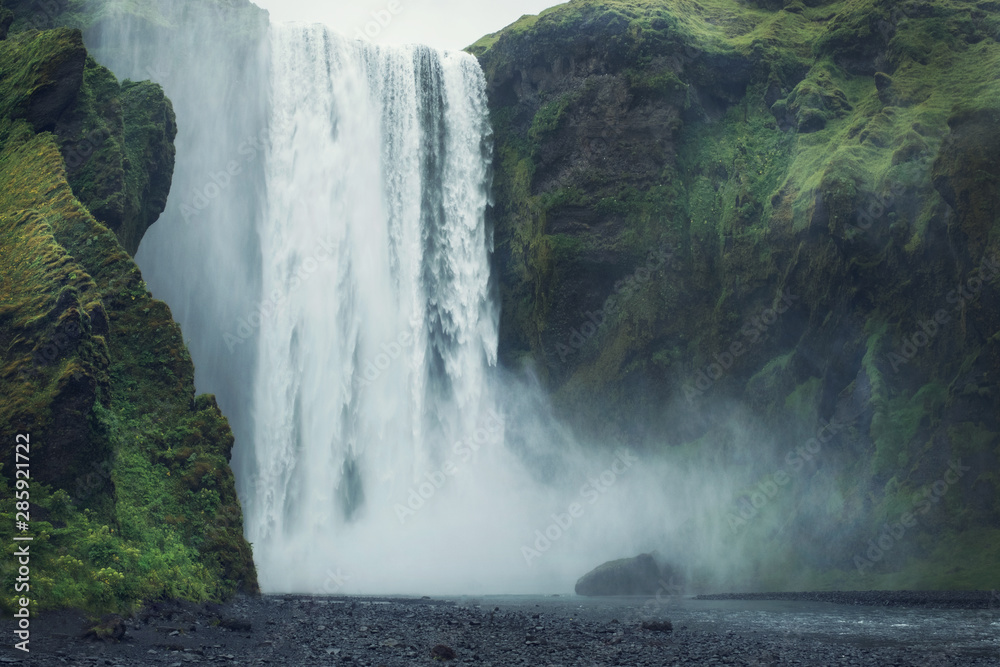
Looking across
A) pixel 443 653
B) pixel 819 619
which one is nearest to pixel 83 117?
pixel 443 653

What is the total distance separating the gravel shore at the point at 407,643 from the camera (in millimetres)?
15430

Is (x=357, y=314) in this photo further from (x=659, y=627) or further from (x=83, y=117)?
(x=659, y=627)

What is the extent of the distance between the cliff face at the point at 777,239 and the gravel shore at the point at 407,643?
17.1m

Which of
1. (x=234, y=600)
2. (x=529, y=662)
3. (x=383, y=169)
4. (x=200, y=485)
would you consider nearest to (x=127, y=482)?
(x=200, y=485)

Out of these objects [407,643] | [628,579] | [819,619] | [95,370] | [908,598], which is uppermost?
[95,370]

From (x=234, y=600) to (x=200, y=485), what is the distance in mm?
3497

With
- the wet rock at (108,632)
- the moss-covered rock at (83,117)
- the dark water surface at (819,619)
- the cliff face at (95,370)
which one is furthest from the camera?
the moss-covered rock at (83,117)

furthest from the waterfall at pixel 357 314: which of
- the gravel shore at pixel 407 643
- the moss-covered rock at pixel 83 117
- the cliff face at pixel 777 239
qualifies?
the gravel shore at pixel 407 643

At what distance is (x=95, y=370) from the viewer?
76.6 ft

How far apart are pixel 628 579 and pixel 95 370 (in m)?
23.9

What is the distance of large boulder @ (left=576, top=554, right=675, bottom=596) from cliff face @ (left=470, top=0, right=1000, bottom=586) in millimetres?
5172

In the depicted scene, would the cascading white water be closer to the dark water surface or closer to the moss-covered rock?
the moss-covered rock

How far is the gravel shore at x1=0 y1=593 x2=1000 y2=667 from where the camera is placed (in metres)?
15.4

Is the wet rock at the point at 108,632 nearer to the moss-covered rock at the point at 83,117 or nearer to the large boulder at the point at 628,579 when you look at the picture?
the moss-covered rock at the point at 83,117
